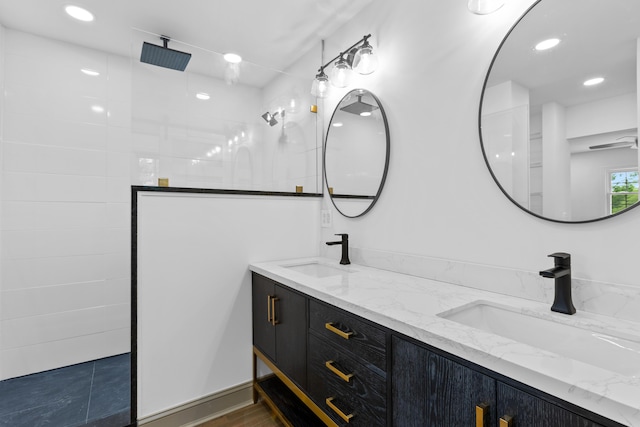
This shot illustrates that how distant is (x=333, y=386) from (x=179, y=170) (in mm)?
1448

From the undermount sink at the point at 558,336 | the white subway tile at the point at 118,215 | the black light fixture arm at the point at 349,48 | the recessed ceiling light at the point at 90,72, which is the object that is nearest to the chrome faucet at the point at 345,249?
the undermount sink at the point at 558,336

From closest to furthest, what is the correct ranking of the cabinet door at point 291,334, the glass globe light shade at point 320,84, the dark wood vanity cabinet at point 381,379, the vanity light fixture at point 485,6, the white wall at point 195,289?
1. the dark wood vanity cabinet at point 381,379
2. the vanity light fixture at point 485,6
3. the cabinet door at point 291,334
4. the white wall at point 195,289
5. the glass globe light shade at point 320,84

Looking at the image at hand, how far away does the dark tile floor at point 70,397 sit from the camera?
176cm

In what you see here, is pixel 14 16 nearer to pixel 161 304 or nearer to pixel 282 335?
pixel 161 304

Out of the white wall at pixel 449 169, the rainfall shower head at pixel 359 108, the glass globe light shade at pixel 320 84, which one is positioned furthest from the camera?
the glass globe light shade at pixel 320 84

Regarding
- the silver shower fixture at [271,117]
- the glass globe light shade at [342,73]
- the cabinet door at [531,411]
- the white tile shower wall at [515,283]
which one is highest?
the glass globe light shade at [342,73]

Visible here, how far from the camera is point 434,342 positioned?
849 mm

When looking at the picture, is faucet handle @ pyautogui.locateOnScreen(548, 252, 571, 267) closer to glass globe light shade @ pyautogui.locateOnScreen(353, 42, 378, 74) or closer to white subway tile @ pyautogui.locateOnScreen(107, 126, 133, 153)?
glass globe light shade @ pyautogui.locateOnScreen(353, 42, 378, 74)

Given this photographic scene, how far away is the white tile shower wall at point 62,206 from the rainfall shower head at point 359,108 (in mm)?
1908

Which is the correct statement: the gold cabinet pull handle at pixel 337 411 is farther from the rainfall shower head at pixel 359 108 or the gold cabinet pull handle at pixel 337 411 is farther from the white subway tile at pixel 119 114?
the white subway tile at pixel 119 114

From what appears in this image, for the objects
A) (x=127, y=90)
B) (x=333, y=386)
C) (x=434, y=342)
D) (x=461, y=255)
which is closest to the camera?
(x=434, y=342)

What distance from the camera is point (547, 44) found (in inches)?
44.4

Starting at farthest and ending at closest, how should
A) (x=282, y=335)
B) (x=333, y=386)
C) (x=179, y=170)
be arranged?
(x=179, y=170)
(x=282, y=335)
(x=333, y=386)

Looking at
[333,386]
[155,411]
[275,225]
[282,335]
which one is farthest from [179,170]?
[333,386]
